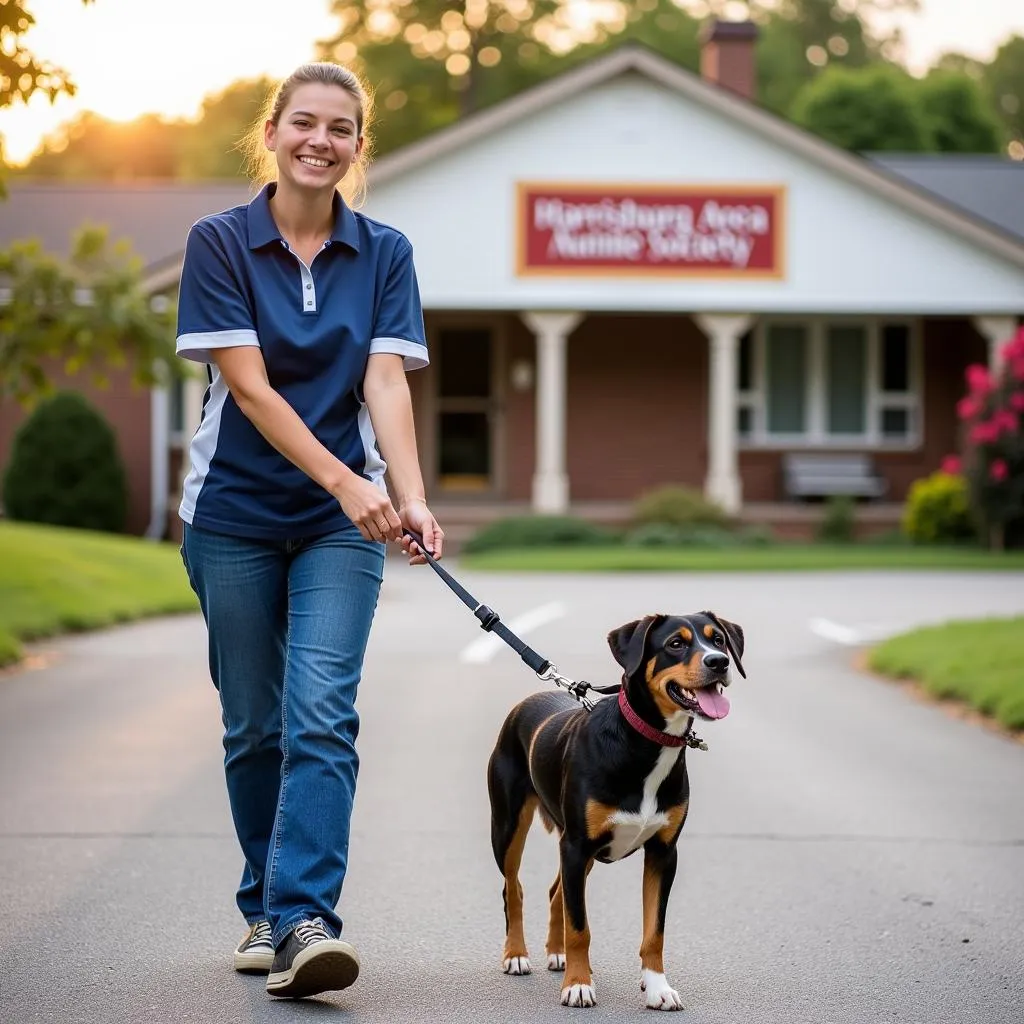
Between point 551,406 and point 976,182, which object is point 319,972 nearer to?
point 551,406

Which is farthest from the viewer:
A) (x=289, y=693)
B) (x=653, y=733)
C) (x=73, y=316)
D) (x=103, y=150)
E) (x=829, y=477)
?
(x=103, y=150)

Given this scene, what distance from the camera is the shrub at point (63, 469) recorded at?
86.6ft

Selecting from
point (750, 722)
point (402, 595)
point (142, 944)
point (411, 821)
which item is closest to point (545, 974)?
point (142, 944)

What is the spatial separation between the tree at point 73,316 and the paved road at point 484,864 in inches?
151

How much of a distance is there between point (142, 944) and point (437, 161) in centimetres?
2357

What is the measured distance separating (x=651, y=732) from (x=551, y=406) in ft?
76.5

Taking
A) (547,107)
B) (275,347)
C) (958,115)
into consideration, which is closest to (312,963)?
(275,347)

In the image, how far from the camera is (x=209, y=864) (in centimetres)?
650

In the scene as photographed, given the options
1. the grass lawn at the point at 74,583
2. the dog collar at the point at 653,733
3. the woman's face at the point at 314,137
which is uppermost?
the woman's face at the point at 314,137

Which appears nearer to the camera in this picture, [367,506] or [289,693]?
[367,506]

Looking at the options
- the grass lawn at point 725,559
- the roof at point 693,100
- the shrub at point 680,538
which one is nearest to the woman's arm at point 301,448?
the grass lawn at point 725,559

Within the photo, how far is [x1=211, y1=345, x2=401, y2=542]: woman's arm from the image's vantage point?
4445 mm

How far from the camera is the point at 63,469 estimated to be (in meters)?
26.6

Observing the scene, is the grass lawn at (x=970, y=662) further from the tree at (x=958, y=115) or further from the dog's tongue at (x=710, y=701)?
the tree at (x=958, y=115)
